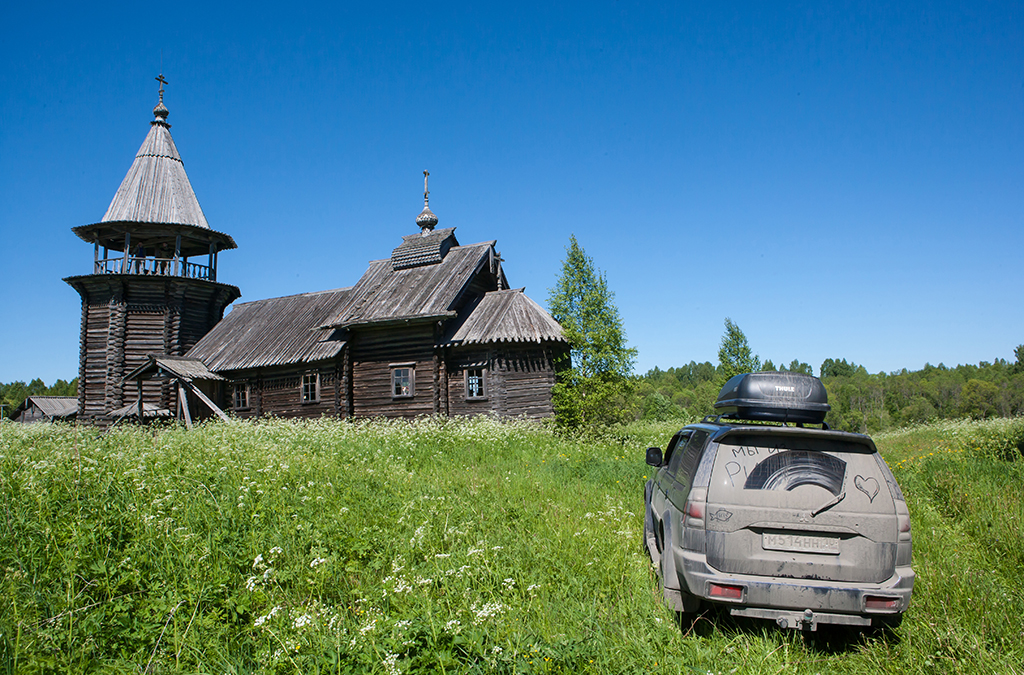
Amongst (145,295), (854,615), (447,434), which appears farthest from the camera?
(145,295)

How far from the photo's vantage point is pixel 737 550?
4.30m

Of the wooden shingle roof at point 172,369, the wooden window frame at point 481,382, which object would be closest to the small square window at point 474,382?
the wooden window frame at point 481,382

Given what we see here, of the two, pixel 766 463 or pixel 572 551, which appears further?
pixel 572 551

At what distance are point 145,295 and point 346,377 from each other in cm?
1184

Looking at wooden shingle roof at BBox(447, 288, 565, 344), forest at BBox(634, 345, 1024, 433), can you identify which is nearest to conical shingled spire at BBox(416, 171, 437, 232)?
wooden shingle roof at BBox(447, 288, 565, 344)

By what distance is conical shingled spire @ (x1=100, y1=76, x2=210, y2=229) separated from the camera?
28016 mm

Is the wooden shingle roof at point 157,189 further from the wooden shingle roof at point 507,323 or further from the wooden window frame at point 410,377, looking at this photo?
the wooden shingle roof at point 507,323

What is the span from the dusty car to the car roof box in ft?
2.98

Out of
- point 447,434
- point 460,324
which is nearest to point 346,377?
point 460,324

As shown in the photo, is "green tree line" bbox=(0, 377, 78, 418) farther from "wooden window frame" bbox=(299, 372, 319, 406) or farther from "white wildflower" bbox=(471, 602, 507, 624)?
"white wildflower" bbox=(471, 602, 507, 624)

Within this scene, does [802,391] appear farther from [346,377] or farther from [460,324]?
[346,377]

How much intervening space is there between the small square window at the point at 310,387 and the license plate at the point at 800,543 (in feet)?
73.5

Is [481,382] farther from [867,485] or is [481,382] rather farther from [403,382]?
[867,485]

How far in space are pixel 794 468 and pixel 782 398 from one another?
114 cm
